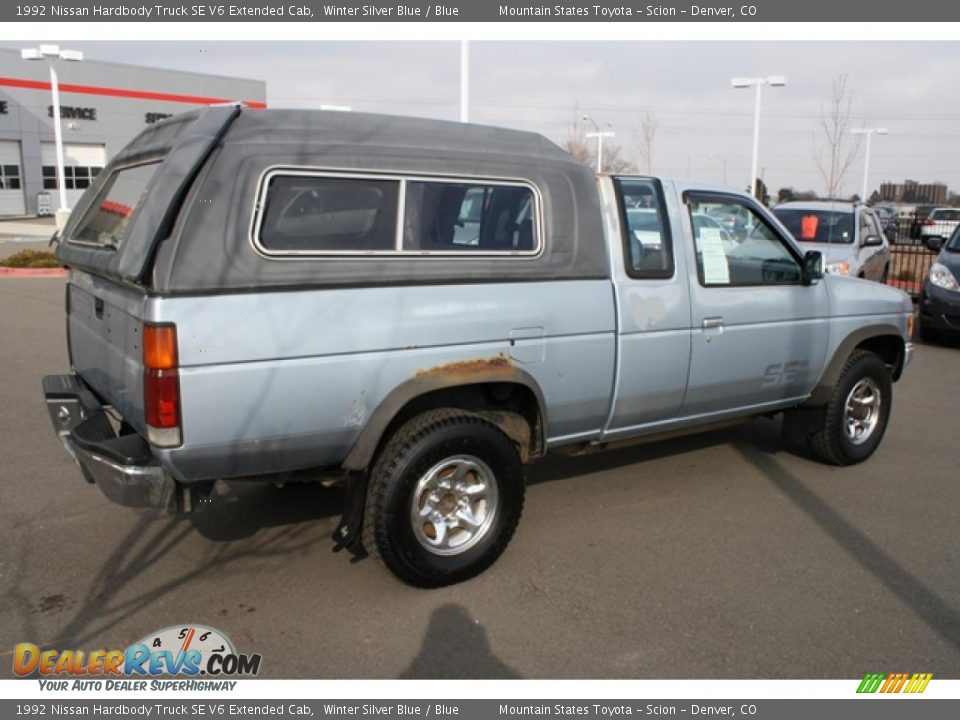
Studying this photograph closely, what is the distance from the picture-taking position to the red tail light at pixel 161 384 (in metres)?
3.20

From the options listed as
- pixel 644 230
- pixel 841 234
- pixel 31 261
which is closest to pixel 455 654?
pixel 644 230

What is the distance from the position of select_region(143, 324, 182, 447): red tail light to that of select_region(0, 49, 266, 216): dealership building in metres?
45.9

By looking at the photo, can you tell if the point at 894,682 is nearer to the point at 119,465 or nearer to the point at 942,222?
the point at 119,465

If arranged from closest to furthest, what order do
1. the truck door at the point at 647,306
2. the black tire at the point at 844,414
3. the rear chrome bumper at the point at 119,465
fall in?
the rear chrome bumper at the point at 119,465
the truck door at the point at 647,306
the black tire at the point at 844,414

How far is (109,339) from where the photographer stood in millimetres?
3826

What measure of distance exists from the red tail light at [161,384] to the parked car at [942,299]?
10.5m

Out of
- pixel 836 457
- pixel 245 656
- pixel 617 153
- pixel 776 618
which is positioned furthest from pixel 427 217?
pixel 617 153

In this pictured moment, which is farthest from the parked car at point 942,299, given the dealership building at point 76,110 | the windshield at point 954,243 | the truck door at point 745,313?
the dealership building at point 76,110

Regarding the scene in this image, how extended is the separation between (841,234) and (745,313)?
28.7 feet

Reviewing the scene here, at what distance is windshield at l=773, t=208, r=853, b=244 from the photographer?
12.6m

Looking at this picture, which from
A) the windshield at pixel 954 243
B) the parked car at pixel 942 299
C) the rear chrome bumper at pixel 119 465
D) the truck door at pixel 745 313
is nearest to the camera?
the rear chrome bumper at pixel 119 465

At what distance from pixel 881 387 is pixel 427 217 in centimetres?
385

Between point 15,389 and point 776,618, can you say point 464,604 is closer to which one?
point 776,618

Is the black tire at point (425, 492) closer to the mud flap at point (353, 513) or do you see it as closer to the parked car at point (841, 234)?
the mud flap at point (353, 513)
